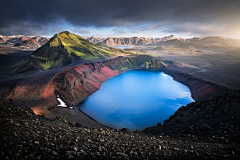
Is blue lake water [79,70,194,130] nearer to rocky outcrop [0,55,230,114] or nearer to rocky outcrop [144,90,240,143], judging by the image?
rocky outcrop [0,55,230,114]

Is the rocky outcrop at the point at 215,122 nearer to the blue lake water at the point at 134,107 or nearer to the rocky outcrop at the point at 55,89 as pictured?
the blue lake water at the point at 134,107

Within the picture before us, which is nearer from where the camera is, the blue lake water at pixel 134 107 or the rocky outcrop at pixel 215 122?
the rocky outcrop at pixel 215 122

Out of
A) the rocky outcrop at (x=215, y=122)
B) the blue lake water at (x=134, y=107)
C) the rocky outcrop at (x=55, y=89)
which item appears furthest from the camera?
the rocky outcrop at (x=55, y=89)

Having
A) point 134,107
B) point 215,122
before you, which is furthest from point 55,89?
point 215,122

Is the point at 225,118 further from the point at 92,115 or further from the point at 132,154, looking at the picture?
the point at 92,115

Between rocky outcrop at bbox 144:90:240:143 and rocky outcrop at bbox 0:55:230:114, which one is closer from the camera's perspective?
rocky outcrop at bbox 144:90:240:143

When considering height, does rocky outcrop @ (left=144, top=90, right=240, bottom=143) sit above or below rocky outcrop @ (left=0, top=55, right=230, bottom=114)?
above

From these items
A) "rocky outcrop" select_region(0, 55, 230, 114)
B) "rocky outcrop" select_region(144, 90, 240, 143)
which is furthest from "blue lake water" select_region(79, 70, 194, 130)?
"rocky outcrop" select_region(144, 90, 240, 143)

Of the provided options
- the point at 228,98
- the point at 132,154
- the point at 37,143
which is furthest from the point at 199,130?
the point at 37,143

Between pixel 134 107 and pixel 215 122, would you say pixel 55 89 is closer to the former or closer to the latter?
pixel 134 107

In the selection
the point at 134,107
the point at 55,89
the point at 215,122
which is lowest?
the point at 134,107

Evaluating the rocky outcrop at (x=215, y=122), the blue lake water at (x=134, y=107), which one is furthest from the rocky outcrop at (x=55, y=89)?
the rocky outcrop at (x=215, y=122)
